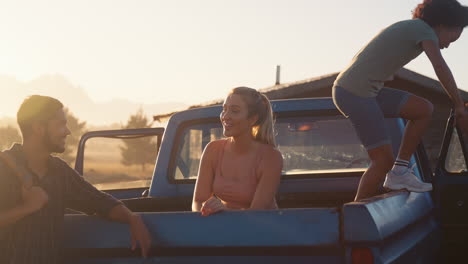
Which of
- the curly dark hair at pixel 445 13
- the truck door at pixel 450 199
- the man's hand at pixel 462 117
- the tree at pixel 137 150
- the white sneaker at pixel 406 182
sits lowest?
the tree at pixel 137 150

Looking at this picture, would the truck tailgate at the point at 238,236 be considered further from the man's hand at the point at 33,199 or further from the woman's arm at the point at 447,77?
the woman's arm at the point at 447,77

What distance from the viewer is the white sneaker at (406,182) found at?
3.96 meters

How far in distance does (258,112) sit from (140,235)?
6.25ft

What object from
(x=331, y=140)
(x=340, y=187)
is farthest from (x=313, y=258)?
(x=331, y=140)

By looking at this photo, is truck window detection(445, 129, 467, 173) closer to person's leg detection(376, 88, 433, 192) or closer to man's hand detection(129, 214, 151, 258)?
person's leg detection(376, 88, 433, 192)

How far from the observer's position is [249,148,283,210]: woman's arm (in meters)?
3.79

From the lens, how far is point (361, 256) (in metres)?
2.21

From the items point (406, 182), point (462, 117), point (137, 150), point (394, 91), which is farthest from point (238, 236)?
point (137, 150)

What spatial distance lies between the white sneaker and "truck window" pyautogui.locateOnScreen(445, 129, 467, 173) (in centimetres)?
96

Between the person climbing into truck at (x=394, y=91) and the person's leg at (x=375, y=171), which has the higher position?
the person climbing into truck at (x=394, y=91)

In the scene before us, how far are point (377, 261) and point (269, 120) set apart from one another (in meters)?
2.09

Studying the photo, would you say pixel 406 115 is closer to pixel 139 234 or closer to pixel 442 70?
pixel 442 70

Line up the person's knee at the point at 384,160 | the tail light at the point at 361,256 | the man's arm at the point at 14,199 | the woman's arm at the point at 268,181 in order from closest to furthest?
1. the tail light at the point at 361,256
2. the man's arm at the point at 14,199
3. the woman's arm at the point at 268,181
4. the person's knee at the point at 384,160

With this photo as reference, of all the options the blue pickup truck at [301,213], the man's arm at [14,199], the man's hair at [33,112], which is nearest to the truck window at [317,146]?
the blue pickup truck at [301,213]
